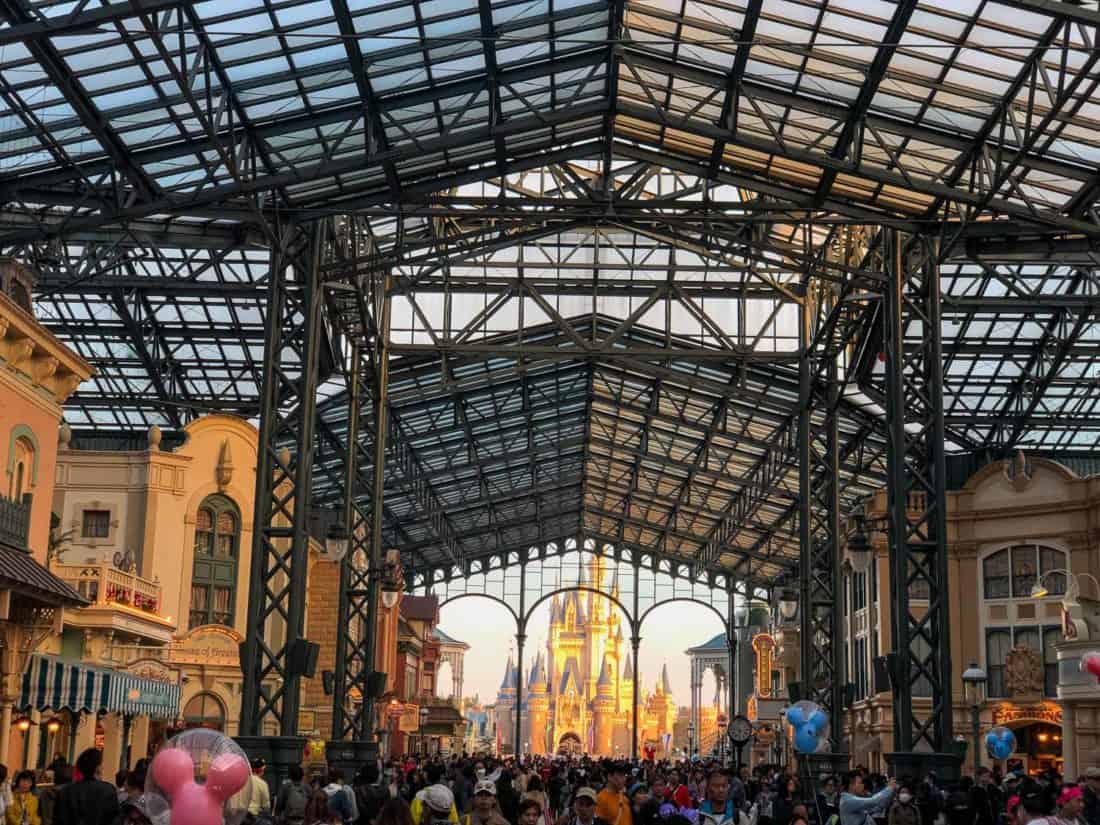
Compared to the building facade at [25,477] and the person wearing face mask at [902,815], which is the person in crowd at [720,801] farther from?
the building facade at [25,477]

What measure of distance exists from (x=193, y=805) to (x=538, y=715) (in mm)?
157860

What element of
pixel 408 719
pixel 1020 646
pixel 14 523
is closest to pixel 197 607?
pixel 14 523

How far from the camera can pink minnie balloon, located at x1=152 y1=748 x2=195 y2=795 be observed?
27.1 ft

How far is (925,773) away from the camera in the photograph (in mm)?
24297

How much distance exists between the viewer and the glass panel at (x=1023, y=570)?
4297cm

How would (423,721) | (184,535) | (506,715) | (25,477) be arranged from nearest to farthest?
(25,477)
(184,535)
(423,721)
(506,715)

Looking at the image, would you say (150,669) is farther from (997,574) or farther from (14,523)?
(997,574)

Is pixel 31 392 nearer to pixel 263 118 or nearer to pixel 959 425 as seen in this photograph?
pixel 263 118

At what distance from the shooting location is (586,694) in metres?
162

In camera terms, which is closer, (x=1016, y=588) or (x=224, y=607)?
(x=224, y=607)

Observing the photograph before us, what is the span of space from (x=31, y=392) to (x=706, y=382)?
1757 cm

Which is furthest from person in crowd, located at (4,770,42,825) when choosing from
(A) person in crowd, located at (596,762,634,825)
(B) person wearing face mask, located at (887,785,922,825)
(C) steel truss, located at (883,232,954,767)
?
(C) steel truss, located at (883,232,954,767)

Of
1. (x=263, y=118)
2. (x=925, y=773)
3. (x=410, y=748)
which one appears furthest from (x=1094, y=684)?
(x=410, y=748)

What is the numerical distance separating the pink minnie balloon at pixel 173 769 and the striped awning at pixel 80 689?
662 inches
